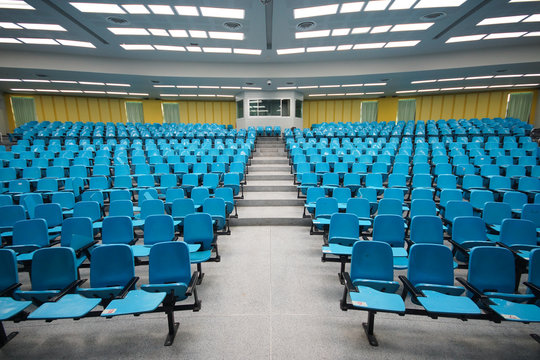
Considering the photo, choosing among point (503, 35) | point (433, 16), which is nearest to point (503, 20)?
point (503, 35)

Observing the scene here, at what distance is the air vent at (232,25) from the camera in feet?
21.0

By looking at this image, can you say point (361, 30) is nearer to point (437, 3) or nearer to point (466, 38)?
point (437, 3)

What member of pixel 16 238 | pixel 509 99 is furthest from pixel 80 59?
pixel 509 99

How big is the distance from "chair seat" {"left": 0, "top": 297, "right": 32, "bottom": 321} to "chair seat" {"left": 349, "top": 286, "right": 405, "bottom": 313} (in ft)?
8.60

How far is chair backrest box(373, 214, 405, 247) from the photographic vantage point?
117 inches

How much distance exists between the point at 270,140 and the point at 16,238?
9282 mm

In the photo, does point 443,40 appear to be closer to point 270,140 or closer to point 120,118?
point 270,140

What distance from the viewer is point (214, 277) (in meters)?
2.96

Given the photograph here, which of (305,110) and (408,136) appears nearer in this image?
(408,136)

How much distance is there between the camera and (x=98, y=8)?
563 centimetres

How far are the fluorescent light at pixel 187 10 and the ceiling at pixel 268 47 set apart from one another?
3cm

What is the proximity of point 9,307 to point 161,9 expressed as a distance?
21.5 ft

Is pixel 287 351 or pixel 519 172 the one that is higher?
pixel 519 172

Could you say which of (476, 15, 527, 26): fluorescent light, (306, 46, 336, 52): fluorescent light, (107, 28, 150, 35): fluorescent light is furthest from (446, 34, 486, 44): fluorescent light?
(107, 28, 150, 35): fluorescent light
